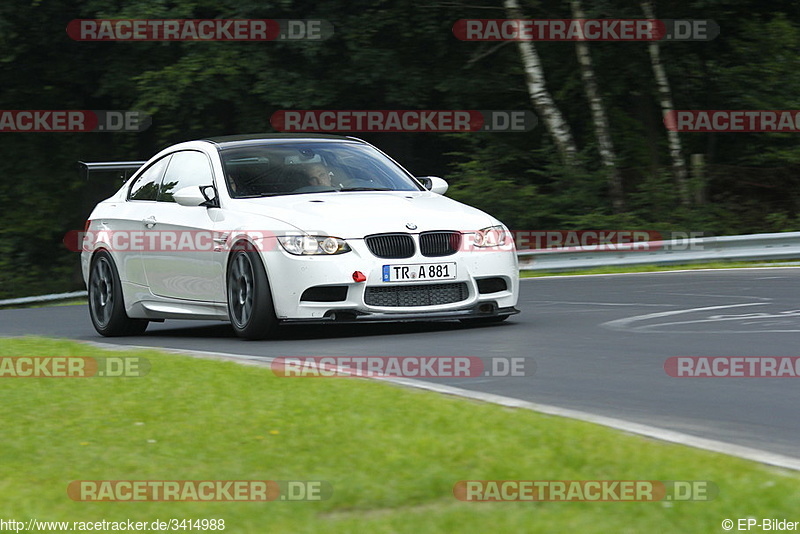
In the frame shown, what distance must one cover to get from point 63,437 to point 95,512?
1.58 m

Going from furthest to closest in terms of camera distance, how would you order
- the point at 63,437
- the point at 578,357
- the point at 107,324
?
1. the point at 107,324
2. the point at 578,357
3. the point at 63,437

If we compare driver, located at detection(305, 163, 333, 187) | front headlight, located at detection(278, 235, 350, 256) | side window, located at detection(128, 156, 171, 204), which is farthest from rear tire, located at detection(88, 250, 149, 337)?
front headlight, located at detection(278, 235, 350, 256)

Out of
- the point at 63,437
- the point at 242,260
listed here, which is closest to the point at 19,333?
the point at 242,260

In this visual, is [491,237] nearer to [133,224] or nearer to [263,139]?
[263,139]

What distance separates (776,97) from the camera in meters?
25.6

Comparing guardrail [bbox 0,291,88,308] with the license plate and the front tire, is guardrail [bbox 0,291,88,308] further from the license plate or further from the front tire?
the license plate

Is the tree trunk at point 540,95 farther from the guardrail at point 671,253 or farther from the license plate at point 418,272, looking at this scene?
the license plate at point 418,272

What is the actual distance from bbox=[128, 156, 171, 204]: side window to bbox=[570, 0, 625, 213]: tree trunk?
43.7ft

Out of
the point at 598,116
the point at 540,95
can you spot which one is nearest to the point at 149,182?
the point at 540,95

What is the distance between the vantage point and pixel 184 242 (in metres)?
11.8

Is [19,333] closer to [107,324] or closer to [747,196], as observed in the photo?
[107,324]

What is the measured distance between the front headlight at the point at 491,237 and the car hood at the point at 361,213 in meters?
0.05

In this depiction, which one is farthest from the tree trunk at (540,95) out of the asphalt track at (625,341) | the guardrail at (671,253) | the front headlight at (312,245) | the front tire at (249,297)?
the front headlight at (312,245)

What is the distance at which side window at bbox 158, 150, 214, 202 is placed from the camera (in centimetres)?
1209
